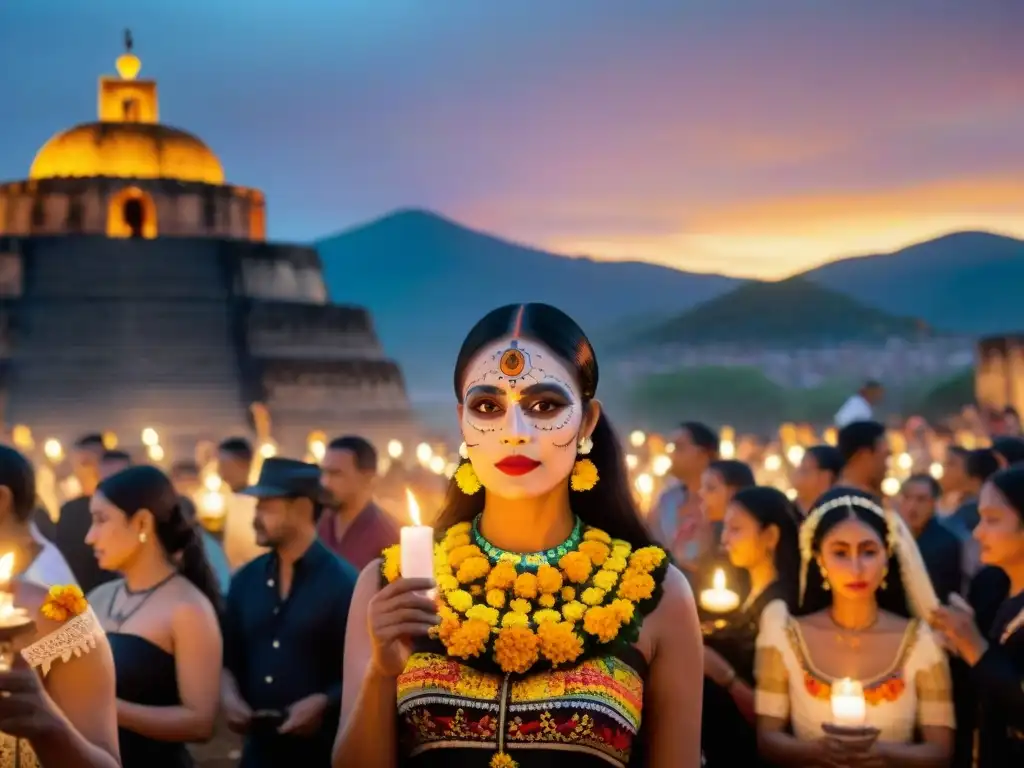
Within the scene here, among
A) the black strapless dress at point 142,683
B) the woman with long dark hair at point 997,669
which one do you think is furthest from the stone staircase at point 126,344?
the woman with long dark hair at point 997,669

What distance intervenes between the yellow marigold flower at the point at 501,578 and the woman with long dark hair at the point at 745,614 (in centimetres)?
181

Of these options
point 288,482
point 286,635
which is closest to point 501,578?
point 286,635

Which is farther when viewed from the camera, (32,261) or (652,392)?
(652,392)

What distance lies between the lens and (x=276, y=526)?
5.66 meters

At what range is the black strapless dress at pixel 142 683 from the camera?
190 inches

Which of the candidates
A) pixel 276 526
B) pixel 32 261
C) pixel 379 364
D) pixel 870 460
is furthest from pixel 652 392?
pixel 276 526

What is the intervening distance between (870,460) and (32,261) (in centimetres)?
2324

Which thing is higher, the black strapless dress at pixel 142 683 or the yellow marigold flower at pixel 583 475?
the yellow marigold flower at pixel 583 475

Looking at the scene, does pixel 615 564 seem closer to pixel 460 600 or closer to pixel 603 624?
pixel 603 624

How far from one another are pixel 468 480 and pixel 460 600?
29 cm

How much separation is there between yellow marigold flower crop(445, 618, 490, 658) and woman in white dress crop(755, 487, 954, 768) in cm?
159

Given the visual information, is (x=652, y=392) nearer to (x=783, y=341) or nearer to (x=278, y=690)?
(x=783, y=341)

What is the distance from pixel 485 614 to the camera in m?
3.43

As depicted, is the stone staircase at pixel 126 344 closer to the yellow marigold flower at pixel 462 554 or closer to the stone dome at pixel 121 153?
the stone dome at pixel 121 153
